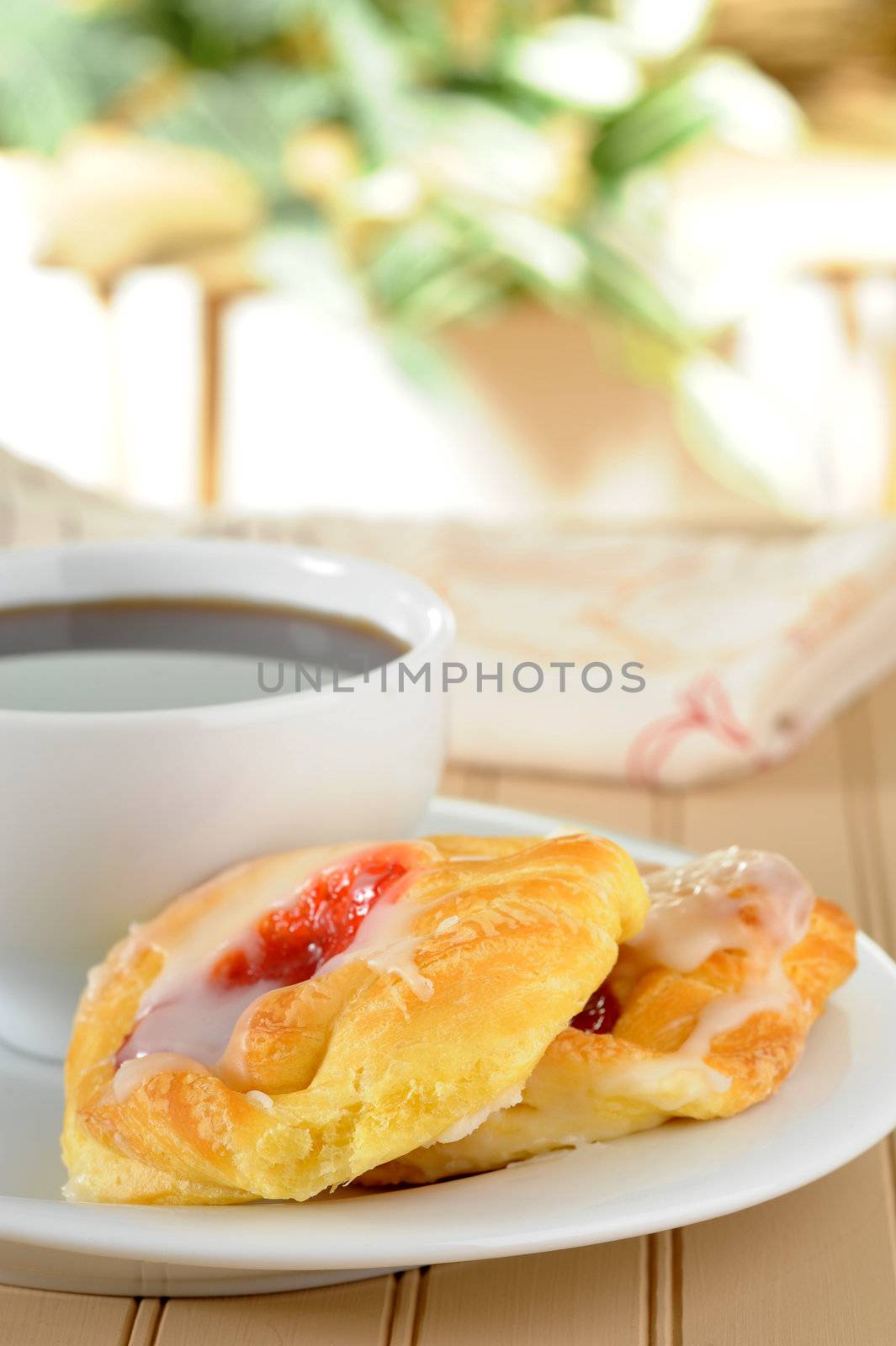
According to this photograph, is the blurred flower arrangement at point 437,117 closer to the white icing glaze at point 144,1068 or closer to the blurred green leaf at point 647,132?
the blurred green leaf at point 647,132

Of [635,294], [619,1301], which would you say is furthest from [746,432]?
[619,1301]

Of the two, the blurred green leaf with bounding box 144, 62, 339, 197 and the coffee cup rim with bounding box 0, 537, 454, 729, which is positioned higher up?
the blurred green leaf with bounding box 144, 62, 339, 197

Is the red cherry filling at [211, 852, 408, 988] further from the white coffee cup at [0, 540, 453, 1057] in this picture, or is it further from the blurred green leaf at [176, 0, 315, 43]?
the blurred green leaf at [176, 0, 315, 43]

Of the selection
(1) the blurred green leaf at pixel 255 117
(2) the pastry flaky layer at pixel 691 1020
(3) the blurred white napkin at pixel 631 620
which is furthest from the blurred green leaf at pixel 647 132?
(2) the pastry flaky layer at pixel 691 1020

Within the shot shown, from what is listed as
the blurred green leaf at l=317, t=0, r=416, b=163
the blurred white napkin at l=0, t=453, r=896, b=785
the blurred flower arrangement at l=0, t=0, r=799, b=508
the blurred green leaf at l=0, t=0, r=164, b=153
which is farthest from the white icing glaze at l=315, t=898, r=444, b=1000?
the blurred green leaf at l=0, t=0, r=164, b=153

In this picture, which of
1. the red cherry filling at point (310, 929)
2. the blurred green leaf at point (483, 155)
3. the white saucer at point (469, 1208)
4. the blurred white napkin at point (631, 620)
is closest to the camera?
the white saucer at point (469, 1208)

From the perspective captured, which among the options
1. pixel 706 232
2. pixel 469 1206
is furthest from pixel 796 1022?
pixel 706 232

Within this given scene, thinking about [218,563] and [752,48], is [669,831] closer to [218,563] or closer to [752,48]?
[218,563]
